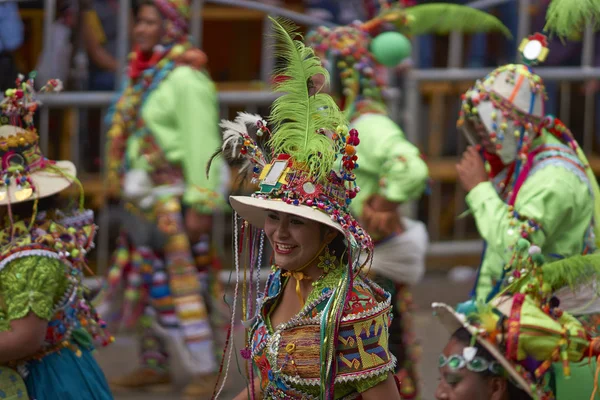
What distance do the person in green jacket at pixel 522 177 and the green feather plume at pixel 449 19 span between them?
637mm

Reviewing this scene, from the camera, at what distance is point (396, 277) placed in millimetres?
6199

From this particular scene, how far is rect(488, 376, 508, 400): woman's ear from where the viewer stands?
4766mm

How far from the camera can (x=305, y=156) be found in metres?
3.98

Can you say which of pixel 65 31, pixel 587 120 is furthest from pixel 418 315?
pixel 65 31

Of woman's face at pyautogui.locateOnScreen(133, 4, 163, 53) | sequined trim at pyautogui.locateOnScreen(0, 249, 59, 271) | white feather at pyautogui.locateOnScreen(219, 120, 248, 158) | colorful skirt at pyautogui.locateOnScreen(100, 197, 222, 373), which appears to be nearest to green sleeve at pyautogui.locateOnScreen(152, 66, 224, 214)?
colorful skirt at pyautogui.locateOnScreen(100, 197, 222, 373)

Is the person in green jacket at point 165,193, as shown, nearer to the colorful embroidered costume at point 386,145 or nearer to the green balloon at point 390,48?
the colorful embroidered costume at point 386,145

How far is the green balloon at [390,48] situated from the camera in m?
6.52

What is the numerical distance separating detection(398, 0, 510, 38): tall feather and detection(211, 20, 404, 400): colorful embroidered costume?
6.90 feet

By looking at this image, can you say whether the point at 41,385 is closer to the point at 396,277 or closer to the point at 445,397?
the point at 445,397

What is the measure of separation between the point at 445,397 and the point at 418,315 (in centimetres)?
369

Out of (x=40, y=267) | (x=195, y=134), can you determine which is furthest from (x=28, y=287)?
(x=195, y=134)

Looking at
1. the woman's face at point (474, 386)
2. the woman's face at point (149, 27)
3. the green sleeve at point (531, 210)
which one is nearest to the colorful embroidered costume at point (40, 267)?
the woman's face at point (474, 386)

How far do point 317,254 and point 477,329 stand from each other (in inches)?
37.1

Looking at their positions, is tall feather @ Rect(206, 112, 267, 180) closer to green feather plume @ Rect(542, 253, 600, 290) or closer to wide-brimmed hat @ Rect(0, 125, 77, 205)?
wide-brimmed hat @ Rect(0, 125, 77, 205)
